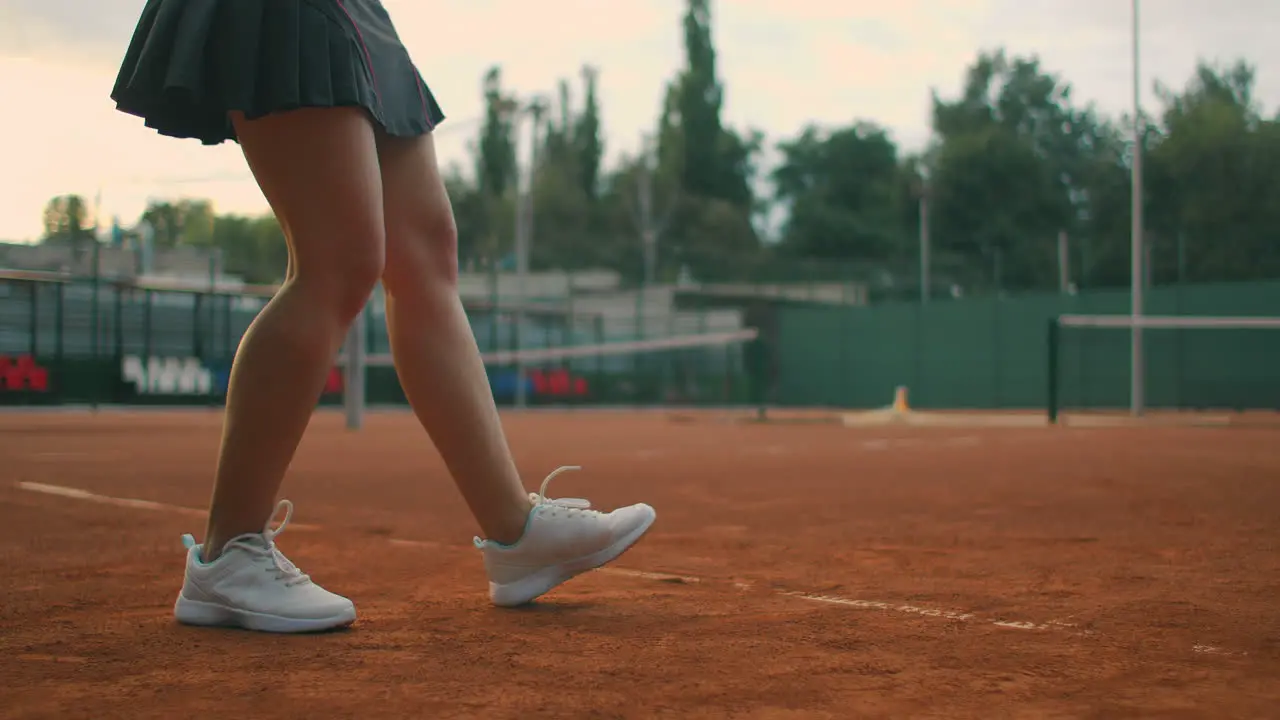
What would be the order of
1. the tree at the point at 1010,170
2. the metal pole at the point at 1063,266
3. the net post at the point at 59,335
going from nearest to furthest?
the net post at the point at 59,335
the metal pole at the point at 1063,266
the tree at the point at 1010,170

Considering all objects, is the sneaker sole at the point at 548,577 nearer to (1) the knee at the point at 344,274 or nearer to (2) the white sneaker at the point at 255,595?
(2) the white sneaker at the point at 255,595

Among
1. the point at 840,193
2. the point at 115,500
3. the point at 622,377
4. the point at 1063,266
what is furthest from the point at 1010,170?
the point at 115,500

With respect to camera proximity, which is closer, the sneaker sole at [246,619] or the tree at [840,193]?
the sneaker sole at [246,619]

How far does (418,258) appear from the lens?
227 cm

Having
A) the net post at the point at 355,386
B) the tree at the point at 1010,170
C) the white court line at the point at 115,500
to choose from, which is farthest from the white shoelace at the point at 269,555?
the tree at the point at 1010,170

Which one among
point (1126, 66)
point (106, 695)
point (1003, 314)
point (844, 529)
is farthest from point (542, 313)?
point (106, 695)

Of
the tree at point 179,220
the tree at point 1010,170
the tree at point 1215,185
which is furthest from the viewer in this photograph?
the tree at point 179,220

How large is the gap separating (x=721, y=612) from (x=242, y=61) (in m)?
1.24

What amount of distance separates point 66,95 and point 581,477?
2.77 metres

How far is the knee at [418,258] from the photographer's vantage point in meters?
2.25

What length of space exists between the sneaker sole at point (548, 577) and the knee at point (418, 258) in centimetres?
57

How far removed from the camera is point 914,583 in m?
2.47

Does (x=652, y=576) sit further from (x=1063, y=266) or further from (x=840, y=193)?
(x=840, y=193)

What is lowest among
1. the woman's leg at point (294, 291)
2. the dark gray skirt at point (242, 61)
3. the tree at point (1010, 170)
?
the woman's leg at point (294, 291)
